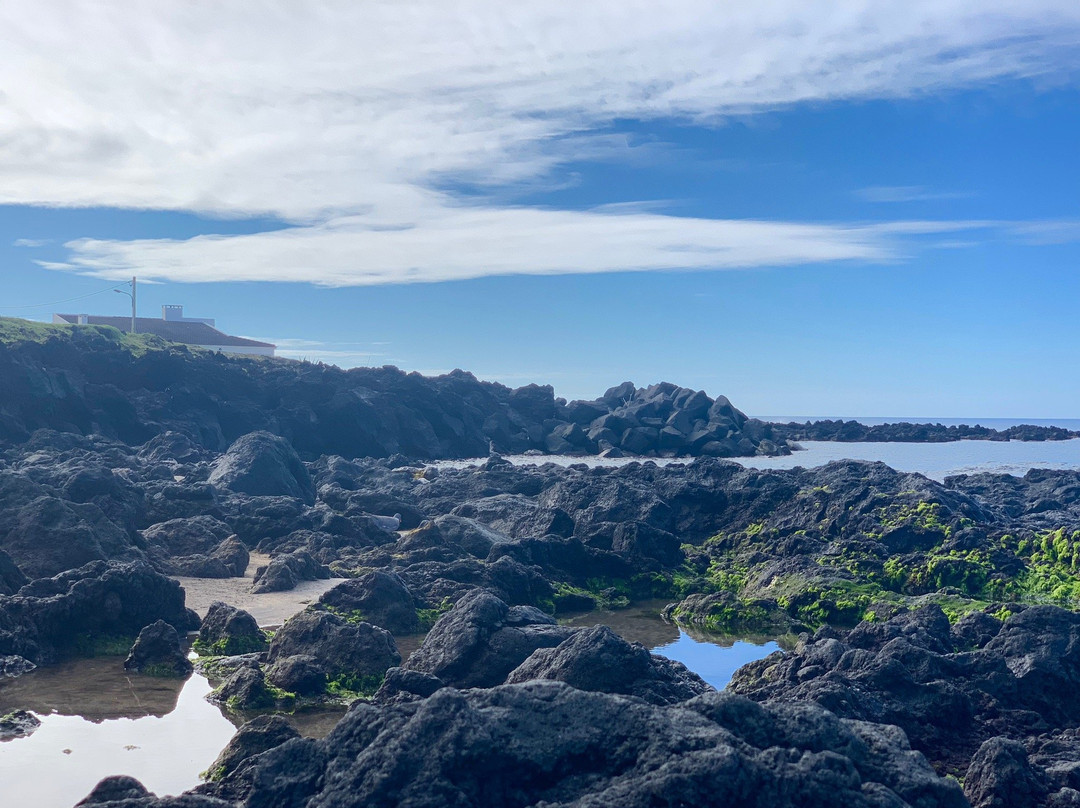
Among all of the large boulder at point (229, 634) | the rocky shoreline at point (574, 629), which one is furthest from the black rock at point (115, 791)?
the large boulder at point (229, 634)

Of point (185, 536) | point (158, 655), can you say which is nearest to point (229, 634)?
point (158, 655)

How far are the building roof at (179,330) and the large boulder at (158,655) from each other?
78746mm

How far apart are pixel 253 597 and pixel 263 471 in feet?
45.1

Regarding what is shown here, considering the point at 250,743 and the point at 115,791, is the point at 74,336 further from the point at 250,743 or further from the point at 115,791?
the point at 115,791

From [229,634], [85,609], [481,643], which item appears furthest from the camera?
[229,634]

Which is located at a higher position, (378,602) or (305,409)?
(305,409)

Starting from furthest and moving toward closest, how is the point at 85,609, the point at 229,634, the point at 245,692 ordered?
the point at 229,634 → the point at 85,609 → the point at 245,692

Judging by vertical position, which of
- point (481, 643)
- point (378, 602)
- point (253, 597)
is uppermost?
point (481, 643)

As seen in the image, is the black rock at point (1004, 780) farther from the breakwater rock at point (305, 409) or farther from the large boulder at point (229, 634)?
the breakwater rock at point (305, 409)

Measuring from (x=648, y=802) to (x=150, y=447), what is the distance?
42.5 meters

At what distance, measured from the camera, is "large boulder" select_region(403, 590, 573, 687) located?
11727 millimetres

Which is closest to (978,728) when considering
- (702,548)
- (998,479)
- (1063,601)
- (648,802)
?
(648,802)

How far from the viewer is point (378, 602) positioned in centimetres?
1650

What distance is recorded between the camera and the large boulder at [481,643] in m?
11.7
